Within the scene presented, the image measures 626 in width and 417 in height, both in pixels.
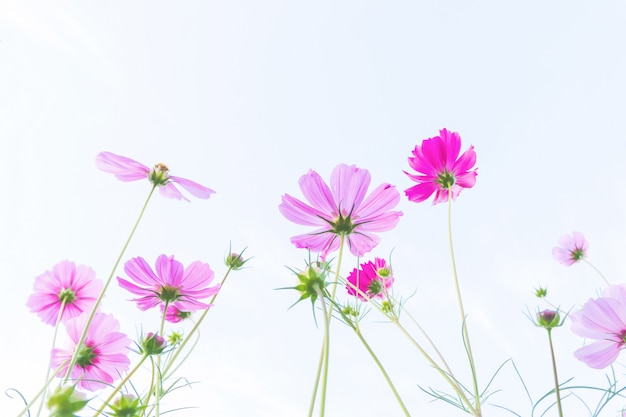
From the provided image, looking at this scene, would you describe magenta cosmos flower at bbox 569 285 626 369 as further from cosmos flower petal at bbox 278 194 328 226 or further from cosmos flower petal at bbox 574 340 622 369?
cosmos flower petal at bbox 278 194 328 226

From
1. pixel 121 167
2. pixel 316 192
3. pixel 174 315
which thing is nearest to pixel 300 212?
pixel 316 192

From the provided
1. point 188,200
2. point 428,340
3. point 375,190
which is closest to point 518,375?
point 428,340

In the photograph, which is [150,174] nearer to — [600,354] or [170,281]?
[170,281]

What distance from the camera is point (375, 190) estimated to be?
0.73 meters

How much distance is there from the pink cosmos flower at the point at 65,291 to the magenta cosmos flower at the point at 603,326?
0.78 m

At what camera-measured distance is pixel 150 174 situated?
812mm

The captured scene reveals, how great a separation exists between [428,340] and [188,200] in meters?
0.47

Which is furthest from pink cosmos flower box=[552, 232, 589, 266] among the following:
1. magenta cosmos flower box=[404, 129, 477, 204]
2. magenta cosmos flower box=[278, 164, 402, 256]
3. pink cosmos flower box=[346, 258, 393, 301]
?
magenta cosmos flower box=[278, 164, 402, 256]

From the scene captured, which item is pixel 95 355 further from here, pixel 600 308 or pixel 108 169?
pixel 600 308

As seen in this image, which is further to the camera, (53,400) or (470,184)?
(470,184)

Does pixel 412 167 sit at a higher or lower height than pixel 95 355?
higher

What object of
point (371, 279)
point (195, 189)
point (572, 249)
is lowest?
point (195, 189)

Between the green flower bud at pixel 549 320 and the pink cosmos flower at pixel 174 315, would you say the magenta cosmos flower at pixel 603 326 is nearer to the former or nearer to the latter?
the green flower bud at pixel 549 320

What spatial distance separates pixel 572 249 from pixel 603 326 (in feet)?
7.03
